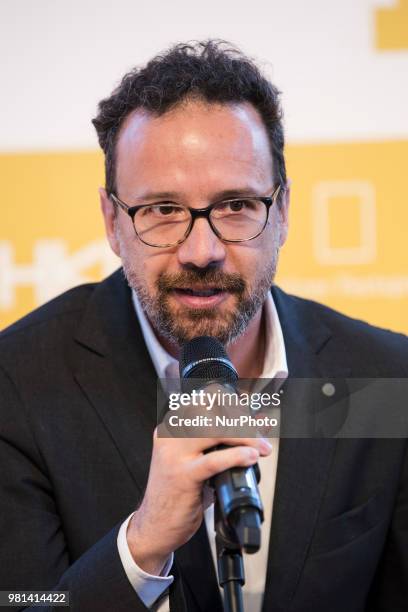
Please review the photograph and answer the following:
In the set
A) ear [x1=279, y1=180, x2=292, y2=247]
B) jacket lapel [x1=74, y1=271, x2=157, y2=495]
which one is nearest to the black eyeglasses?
ear [x1=279, y1=180, x2=292, y2=247]

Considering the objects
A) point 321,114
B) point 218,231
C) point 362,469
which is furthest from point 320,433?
point 321,114

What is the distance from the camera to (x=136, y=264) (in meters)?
1.54

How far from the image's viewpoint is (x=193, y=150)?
1473 millimetres

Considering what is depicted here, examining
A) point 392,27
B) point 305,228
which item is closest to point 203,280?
point 305,228

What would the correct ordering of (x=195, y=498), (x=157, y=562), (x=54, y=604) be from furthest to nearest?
(x=54, y=604) < (x=157, y=562) < (x=195, y=498)

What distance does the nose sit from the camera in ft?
4.64

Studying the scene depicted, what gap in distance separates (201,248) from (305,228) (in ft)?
2.87

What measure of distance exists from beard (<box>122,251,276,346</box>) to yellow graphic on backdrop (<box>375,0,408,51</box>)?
1.08 metres

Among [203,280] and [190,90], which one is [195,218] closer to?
[203,280]

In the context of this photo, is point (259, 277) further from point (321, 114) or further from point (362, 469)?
point (321, 114)

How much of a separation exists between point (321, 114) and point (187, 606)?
1380mm

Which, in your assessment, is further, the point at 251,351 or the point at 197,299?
the point at 251,351

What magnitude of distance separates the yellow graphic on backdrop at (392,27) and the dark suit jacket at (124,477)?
0.98 meters

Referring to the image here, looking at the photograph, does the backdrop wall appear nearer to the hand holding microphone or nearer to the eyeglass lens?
the eyeglass lens
